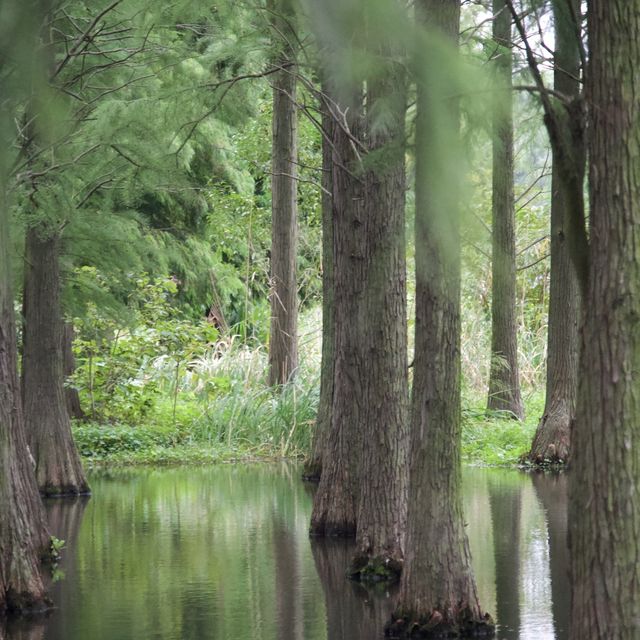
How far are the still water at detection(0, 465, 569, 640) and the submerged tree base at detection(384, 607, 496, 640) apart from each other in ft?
1.09

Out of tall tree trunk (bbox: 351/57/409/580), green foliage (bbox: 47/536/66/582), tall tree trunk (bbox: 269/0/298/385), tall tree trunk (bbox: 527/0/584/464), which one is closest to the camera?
tall tree trunk (bbox: 351/57/409/580)

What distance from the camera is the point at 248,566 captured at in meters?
11.3

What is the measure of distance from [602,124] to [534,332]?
69.4ft

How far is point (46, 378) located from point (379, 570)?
7.58 m

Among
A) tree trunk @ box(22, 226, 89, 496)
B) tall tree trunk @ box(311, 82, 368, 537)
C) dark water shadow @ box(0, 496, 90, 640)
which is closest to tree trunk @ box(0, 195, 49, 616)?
dark water shadow @ box(0, 496, 90, 640)

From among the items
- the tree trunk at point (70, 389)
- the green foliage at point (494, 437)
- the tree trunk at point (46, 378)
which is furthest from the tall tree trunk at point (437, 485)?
the tree trunk at point (70, 389)

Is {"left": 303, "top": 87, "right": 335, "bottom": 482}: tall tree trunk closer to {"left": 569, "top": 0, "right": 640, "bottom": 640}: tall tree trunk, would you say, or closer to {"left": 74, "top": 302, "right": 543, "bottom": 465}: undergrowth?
{"left": 74, "top": 302, "right": 543, "bottom": 465}: undergrowth

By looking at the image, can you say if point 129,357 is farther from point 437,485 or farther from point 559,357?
point 437,485

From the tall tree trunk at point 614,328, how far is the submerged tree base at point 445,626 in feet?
8.60

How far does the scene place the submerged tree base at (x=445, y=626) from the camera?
789 cm

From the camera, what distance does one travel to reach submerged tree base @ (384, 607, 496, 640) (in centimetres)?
789

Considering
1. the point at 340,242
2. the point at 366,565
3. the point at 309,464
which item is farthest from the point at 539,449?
the point at 366,565

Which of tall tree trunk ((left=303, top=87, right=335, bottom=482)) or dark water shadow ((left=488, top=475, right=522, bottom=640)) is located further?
tall tree trunk ((left=303, top=87, right=335, bottom=482))

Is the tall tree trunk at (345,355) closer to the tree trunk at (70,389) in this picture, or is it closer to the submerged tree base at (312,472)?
the submerged tree base at (312,472)
